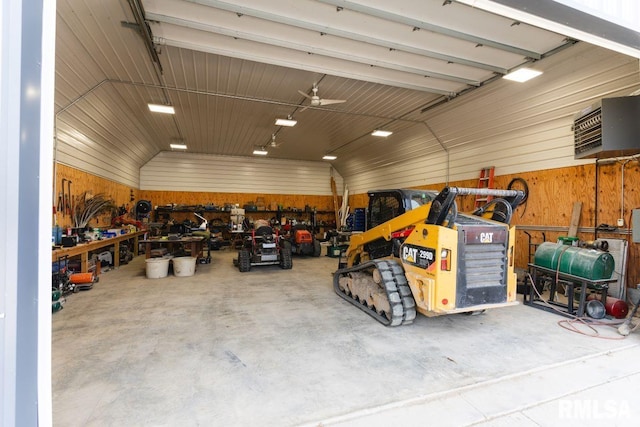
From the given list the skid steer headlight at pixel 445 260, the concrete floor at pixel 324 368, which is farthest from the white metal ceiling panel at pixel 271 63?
the concrete floor at pixel 324 368

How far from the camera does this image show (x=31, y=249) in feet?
3.67

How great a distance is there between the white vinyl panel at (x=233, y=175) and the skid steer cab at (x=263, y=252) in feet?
17.6

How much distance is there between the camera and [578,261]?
163 inches

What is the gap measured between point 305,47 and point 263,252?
467 cm

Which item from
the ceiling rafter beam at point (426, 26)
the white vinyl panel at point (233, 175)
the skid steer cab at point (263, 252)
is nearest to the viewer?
the ceiling rafter beam at point (426, 26)

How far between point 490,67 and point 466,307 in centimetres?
382

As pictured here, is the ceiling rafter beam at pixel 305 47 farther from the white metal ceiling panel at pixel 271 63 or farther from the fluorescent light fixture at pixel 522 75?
the fluorescent light fixture at pixel 522 75

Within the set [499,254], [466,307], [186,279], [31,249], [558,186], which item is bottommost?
[186,279]

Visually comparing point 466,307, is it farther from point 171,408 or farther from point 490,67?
point 490,67

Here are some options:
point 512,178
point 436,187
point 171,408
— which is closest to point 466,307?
point 171,408

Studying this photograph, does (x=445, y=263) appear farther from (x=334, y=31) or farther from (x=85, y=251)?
(x=85, y=251)

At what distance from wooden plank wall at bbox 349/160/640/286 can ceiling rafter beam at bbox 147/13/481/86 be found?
2.41 m

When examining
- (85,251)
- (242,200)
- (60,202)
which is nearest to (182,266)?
(85,251)

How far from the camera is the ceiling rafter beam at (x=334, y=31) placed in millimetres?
3387
